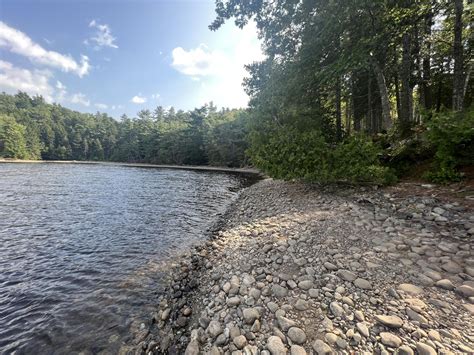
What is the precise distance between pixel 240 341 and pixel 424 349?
7.16 feet

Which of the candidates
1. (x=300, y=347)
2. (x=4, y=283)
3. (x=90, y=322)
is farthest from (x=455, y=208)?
(x=4, y=283)

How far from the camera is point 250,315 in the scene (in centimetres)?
336

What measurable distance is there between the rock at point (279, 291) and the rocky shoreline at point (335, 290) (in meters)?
0.02

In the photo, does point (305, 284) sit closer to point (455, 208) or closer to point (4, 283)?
point (455, 208)

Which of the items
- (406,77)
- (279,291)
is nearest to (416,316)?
(279,291)

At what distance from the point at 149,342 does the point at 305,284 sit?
2851 mm

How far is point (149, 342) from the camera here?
3549 mm

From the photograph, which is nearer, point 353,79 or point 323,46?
point 323,46

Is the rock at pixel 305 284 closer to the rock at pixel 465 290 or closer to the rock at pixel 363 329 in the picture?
the rock at pixel 363 329

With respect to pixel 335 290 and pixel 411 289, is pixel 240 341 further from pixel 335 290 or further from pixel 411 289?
pixel 411 289

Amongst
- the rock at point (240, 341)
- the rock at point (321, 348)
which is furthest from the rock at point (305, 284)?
the rock at point (240, 341)

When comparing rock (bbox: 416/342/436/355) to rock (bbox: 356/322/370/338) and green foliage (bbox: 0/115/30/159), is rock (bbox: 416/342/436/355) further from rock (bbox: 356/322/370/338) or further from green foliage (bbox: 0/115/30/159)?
green foliage (bbox: 0/115/30/159)

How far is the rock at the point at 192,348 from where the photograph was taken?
308cm

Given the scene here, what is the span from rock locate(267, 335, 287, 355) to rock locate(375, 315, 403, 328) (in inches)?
52.8
